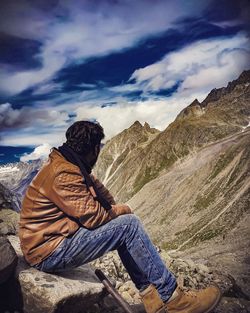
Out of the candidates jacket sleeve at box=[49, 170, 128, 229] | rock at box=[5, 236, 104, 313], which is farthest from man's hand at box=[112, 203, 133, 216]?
rock at box=[5, 236, 104, 313]

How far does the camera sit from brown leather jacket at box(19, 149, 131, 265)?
18.0ft

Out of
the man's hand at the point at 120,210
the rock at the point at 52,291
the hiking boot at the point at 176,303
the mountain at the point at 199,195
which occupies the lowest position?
the mountain at the point at 199,195

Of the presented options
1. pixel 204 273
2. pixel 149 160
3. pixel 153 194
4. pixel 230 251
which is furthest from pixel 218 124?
pixel 204 273

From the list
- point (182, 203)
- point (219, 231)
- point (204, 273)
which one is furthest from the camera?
point (182, 203)

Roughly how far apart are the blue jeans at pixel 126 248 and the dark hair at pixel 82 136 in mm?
1248

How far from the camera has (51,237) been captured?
5738 millimetres

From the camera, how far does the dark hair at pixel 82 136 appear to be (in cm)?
597

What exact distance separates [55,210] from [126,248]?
127 centimetres

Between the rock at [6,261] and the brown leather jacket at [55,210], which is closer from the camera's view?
the brown leather jacket at [55,210]

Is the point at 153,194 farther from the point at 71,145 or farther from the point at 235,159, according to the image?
the point at 71,145

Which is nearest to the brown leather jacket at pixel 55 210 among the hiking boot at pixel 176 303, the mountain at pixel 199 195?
the hiking boot at pixel 176 303

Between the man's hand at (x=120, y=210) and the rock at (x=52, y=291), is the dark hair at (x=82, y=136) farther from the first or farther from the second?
the rock at (x=52, y=291)

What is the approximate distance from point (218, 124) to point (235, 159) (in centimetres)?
8515

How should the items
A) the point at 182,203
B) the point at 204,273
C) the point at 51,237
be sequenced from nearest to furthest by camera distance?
the point at 51,237
the point at 204,273
the point at 182,203
